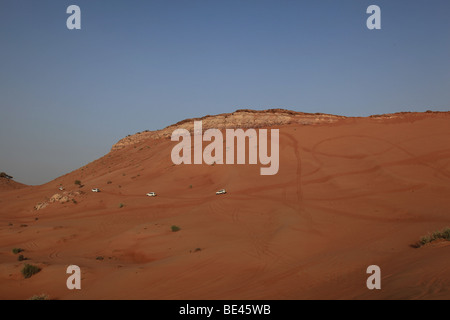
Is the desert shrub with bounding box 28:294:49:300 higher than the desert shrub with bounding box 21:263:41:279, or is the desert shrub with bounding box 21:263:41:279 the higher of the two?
the desert shrub with bounding box 21:263:41:279

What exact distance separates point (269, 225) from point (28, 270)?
9527 mm

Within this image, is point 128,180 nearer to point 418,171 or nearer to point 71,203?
point 71,203

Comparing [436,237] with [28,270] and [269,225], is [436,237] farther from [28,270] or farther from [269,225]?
[28,270]

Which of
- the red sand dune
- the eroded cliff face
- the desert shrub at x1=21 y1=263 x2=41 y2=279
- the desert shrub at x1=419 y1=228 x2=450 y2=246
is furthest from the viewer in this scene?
the eroded cliff face

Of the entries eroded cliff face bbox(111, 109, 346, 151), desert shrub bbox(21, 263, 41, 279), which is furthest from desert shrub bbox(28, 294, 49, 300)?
eroded cliff face bbox(111, 109, 346, 151)

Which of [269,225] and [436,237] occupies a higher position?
[269,225]

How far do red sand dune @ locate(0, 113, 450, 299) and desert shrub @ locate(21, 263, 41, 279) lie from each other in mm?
211

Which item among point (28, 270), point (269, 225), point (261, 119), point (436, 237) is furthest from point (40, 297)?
point (261, 119)

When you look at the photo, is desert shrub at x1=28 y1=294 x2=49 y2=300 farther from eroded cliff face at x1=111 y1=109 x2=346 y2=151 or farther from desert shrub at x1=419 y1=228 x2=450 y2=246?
eroded cliff face at x1=111 y1=109 x2=346 y2=151

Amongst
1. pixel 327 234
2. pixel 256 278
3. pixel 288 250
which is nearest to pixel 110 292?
pixel 256 278

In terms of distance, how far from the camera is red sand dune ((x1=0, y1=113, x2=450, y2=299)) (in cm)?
841

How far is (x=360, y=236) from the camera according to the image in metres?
12.3

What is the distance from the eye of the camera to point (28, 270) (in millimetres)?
11203

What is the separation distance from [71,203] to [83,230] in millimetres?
7231
